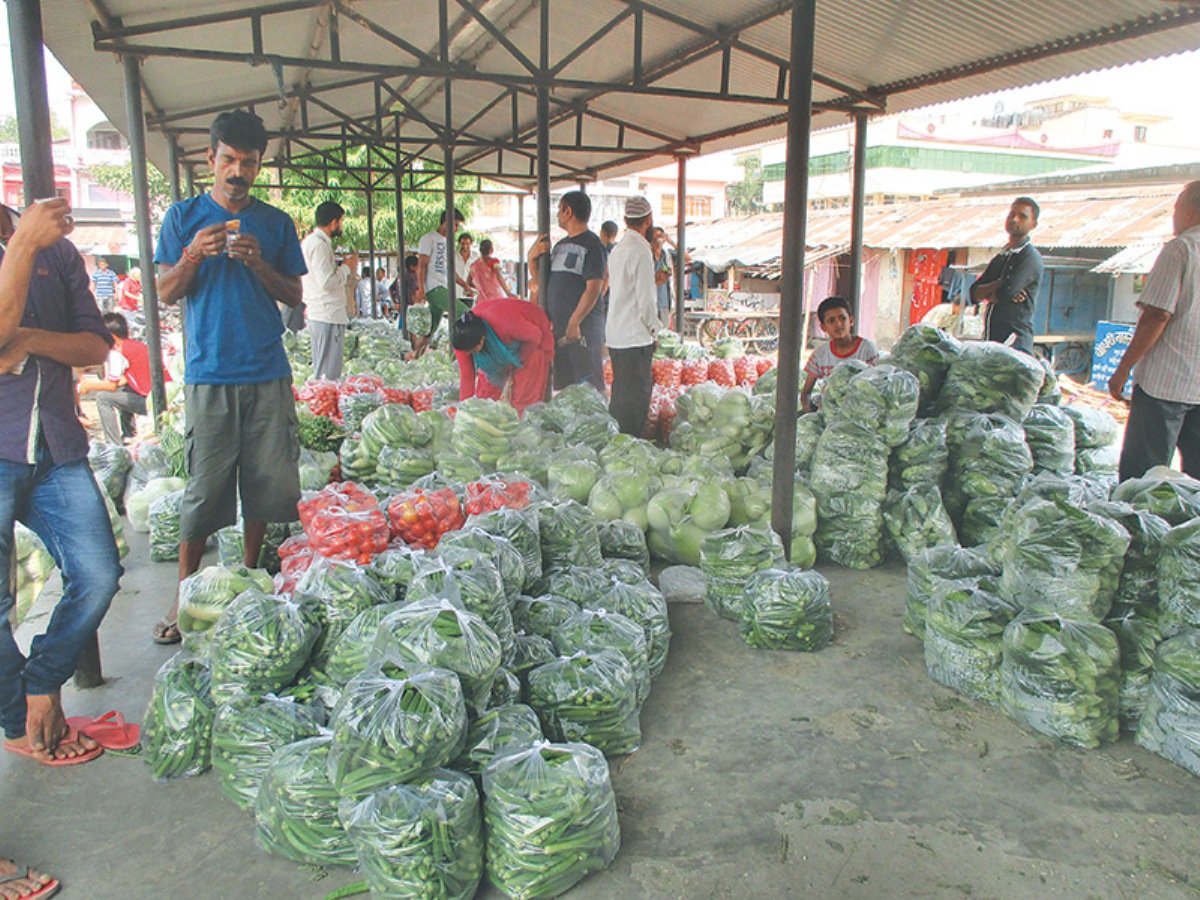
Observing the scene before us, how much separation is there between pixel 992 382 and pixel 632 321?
97.7 inches

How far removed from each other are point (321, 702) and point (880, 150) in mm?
32007

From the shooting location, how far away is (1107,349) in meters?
13.5

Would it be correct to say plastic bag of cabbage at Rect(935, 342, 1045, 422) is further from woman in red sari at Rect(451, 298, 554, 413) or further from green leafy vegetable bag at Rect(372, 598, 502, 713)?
green leafy vegetable bag at Rect(372, 598, 502, 713)

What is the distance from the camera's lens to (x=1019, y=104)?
55000 millimetres

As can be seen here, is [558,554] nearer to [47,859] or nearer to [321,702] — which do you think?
[321,702]

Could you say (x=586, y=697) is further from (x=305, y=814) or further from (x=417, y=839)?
(x=305, y=814)

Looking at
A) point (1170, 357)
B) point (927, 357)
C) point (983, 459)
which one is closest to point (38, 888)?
point (983, 459)

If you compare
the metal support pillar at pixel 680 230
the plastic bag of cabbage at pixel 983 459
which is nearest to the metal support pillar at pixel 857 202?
the plastic bag of cabbage at pixel 983 459

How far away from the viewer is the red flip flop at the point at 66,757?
269cm

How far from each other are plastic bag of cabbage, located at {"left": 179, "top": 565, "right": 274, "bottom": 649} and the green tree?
Result: 49.4 meters

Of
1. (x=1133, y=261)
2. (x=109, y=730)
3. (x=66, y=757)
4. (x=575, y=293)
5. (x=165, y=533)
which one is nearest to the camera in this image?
(x=66, y=757)

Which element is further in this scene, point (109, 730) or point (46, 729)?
point (109, 730)

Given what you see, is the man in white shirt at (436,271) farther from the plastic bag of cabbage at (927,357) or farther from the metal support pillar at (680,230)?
the plastic bag of cabbage at (927,357)

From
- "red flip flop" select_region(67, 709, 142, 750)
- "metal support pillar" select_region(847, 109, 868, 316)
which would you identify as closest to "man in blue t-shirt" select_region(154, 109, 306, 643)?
"red flip flop" select_region(67, 709, 142, 750)
